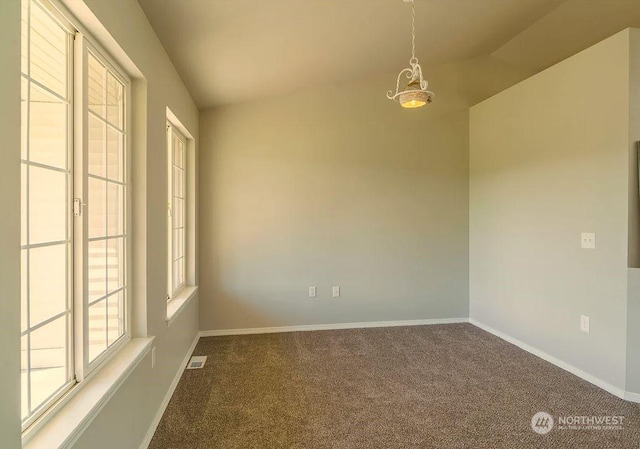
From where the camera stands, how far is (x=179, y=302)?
9.55 feet

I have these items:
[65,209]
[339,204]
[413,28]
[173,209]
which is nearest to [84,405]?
[65,209]

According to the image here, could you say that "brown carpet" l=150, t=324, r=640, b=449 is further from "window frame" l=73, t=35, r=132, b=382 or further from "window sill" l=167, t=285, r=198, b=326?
"window frame" l=73, t=35, r=132, b=382

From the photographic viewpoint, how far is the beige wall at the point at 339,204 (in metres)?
3.80

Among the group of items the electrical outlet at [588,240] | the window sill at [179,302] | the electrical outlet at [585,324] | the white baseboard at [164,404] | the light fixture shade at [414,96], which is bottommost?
the white baseboard at [164,404]

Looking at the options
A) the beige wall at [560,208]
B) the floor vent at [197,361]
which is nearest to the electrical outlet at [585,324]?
the beige wall at [560,208]

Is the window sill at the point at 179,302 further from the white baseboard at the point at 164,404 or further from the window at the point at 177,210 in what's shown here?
the white baseboard at the point at 164,404

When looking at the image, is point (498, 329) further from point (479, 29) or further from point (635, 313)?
point (479, 29)

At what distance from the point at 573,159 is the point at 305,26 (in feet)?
8.00

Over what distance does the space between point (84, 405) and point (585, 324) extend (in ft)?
11.1

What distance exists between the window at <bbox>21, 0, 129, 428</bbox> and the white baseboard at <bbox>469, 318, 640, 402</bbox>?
3381 millimetres

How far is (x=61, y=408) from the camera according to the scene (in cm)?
131

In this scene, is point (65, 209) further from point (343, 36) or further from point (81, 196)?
point (343, 36)

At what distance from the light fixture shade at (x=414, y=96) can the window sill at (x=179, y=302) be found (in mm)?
2333

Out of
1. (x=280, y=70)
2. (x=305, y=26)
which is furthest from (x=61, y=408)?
(x=280, y=70)
